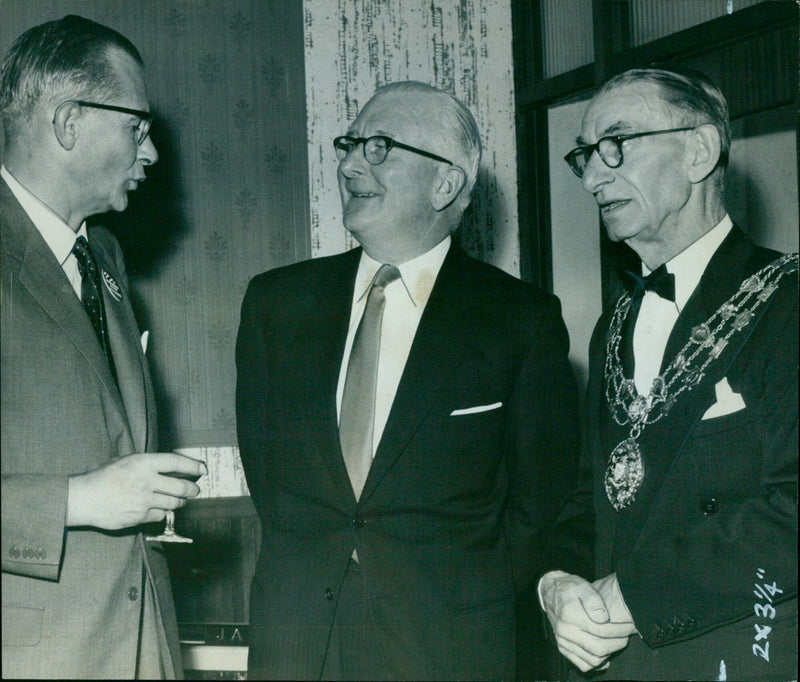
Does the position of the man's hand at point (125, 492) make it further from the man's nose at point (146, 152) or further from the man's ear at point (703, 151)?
the man's ear at point (703, 151)

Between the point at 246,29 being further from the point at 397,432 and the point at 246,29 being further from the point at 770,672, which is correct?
the point at 770,672

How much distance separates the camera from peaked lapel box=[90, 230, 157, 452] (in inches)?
66.1

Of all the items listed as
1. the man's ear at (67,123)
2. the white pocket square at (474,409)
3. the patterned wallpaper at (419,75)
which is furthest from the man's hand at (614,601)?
the patterned wallpaper at (419,75)

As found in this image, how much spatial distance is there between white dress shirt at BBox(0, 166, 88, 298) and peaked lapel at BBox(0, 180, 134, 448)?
0.8 inches

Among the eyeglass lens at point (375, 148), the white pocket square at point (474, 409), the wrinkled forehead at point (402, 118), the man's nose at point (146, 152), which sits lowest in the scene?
the white pocket square at point (474, 409)

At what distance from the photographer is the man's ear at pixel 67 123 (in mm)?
1578

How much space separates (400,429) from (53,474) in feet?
2.18

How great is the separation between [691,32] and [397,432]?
1885mm

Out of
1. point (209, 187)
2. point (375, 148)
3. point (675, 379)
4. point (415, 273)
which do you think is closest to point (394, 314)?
point (415, 273)

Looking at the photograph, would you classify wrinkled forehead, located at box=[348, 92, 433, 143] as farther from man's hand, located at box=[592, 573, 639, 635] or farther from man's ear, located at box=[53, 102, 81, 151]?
man's hand, located at box=[592, 573, 639, 635]

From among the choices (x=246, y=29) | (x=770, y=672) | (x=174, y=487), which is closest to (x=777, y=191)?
(x=246, y=29)

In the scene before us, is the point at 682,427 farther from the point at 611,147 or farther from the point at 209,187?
the point at 209,187

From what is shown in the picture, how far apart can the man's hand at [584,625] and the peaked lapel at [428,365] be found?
420mm

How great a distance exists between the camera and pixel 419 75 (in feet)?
11.4
